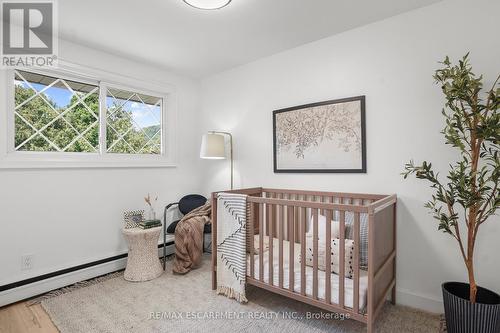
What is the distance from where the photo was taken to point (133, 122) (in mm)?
3172

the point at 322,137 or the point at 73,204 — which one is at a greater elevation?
the point at 322,137

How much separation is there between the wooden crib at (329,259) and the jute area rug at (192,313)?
186mm

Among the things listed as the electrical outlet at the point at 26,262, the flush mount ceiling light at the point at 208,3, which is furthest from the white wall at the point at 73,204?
the flush mount ceiling light at the point at 208,3

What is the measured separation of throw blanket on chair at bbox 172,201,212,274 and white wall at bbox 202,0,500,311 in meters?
1.11

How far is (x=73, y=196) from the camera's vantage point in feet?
8.31

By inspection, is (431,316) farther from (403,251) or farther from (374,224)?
(374,224)

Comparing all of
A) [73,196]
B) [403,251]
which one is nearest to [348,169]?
[403,251]

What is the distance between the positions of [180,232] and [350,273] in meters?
1.70

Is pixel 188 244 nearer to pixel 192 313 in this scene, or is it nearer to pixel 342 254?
pixel 192 313

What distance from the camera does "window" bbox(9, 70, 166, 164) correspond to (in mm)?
2393

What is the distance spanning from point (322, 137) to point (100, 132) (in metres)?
2.31

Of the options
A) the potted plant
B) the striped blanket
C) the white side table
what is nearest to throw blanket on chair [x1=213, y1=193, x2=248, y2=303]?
the striped blanket

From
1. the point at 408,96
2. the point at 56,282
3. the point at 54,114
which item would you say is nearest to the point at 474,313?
the point at 408,96

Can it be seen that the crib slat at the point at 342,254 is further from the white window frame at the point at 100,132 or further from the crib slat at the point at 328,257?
the white window frame at the point at 100,132
